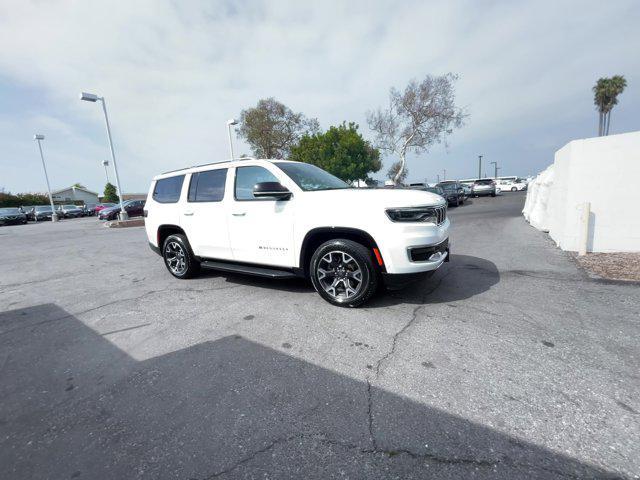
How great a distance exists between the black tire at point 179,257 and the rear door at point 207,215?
0.19 metres

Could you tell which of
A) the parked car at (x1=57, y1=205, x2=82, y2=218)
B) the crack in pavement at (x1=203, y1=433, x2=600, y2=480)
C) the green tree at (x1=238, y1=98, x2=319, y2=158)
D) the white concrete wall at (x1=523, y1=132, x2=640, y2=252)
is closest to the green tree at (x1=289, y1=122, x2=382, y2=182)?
the green tree at (x1=238, y1=98, x2=319, y2=158)

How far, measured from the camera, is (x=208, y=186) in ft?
16.1

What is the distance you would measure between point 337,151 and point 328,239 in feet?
107

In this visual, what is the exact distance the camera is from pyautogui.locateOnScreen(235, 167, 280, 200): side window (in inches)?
171

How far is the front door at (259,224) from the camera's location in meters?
4.08

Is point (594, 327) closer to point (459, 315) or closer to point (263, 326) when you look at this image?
point (459, 315)

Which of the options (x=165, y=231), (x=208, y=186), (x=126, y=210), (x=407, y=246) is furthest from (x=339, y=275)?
(x=126, y=210)

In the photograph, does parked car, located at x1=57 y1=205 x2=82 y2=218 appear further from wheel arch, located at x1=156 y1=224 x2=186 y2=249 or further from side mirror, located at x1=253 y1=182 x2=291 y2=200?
side mirror, located at x1=253 y1=182 x2=291 y2=200

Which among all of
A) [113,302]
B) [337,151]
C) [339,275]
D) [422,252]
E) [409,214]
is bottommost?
[113,302]

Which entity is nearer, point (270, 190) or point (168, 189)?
point (270, 190)

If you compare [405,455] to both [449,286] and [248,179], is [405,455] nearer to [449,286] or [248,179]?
[449,286]

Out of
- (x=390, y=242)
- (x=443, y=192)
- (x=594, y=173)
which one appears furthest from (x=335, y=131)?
(x=390, y=242)

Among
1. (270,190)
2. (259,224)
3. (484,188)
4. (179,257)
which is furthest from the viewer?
(484,188)

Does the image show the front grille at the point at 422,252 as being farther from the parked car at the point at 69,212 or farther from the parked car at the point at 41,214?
the parked car at the point at 69,212
